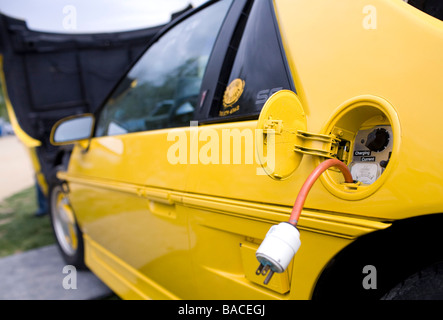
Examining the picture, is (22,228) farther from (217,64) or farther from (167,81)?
(217,64)

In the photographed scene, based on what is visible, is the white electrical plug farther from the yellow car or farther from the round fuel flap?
the round fuel flap

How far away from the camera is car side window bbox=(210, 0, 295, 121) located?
1200 mm

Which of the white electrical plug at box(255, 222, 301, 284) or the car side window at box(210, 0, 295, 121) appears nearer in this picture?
the white electrical plug at box(255, 222, 301, 284)

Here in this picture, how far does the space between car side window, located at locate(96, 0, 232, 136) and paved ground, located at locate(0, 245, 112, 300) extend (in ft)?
4.79

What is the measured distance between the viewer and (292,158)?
0.99 metres

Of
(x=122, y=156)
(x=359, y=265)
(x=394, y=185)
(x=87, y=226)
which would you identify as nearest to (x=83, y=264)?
(x=87, y=226)

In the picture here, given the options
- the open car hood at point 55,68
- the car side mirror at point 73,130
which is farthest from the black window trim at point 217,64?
the open car hood at point 55,68

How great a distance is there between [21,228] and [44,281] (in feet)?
6.37

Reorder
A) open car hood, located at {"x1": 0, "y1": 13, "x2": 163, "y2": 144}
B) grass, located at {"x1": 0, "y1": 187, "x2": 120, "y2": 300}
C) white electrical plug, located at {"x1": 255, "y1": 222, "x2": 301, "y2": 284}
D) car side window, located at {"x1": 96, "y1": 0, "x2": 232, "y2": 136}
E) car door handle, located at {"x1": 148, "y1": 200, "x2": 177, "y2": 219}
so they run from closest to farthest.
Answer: white electrical plug, located at {"x1": 255, "y1": 222, "x2": 301, "y2": 284}, car door handle, located at {"x1": 148, "y1": 200, "x2": 177, "y2": 219}, car side window, located at {"x1": 96, "y1": 0, "x2": 232, "y2": 136}, grass, located at {"x1": 0, "y1": 187, "x2": 120, "y2": 300}, open car hood, located at {"x1": 0, "y1": 13, "x2": 163, "y2": 144}

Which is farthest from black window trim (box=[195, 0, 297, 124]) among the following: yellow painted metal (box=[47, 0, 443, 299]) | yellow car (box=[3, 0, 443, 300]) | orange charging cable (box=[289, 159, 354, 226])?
orange charging cable (box=[289, 159, 354, 226])

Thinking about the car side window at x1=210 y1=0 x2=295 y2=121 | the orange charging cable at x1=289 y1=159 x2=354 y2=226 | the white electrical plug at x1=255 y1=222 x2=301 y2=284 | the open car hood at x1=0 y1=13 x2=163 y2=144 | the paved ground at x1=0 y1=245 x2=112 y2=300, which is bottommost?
the paved ground at x1=0 y1=245 x2=112 y2=300

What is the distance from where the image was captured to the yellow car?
834 millimetres

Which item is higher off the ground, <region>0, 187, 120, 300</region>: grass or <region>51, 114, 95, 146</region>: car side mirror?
<region>51, 114, 95, 146</region>: car side mirror

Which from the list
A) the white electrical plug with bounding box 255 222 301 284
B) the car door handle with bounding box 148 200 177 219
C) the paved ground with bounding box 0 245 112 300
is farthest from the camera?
the paved ground with bounding box 0 245 112 300
